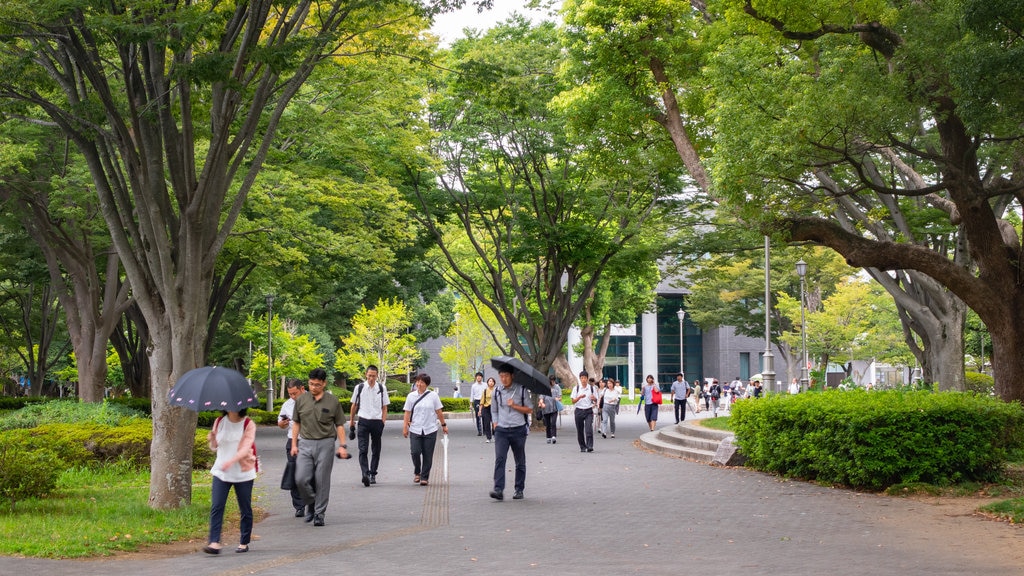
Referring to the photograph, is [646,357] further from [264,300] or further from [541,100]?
[541,100]

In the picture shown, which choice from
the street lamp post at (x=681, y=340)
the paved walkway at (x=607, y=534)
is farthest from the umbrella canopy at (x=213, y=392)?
the street lamp post at (x=681, y=340)

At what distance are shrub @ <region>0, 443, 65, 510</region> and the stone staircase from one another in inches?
435

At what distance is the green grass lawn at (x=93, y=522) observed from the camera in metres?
8.45

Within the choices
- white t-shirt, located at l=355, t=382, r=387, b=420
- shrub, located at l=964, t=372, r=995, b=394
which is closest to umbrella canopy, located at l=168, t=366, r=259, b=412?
white t-shirt, located at l=355, t=382, r=387, b=420

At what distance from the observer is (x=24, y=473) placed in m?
10.5

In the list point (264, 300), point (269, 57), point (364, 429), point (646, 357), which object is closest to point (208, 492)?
point (364, 429)

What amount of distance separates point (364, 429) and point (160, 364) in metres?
4.00

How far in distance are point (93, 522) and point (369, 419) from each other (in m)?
5.12

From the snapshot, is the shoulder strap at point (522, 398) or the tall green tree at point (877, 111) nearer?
the shoulder strap at point (522, 398)

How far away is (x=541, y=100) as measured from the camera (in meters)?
25.0

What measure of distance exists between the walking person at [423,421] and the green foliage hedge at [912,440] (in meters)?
5.15

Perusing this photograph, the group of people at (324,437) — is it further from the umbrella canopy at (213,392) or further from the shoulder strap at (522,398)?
the umbrella canopy at (213,392)

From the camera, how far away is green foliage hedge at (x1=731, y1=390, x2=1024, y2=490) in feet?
42.4

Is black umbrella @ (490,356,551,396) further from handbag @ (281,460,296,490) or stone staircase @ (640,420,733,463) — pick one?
stone staircase @ (640,420,733,463)
